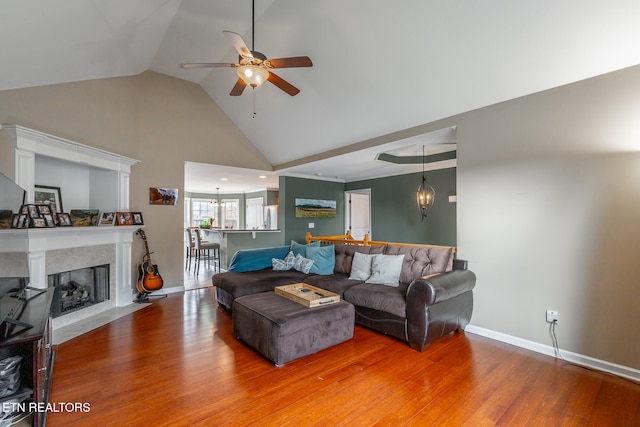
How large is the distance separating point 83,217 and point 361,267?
3.90 metres

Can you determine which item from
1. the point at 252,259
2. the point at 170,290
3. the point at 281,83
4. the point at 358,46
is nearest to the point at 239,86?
the point at 281,83

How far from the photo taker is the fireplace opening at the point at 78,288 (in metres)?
3.36

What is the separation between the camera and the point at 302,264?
4.32m

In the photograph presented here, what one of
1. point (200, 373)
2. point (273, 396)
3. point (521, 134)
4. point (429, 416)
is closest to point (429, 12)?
point (521, 134)

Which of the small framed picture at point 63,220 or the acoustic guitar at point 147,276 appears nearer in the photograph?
the small framed picture at point 63,220

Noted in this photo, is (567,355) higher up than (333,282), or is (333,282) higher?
(333,282)

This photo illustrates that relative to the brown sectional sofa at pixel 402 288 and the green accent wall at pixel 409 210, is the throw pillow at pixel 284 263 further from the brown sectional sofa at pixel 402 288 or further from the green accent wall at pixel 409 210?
the green accent wall at pixel 409 210

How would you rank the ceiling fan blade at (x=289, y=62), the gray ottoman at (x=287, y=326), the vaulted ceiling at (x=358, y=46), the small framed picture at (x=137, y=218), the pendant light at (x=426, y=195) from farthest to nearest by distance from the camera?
the pendant light at (x=426, y=195) < the small framed picture at (x=137, y=218) < the ceiling fan blade at (x=289, y=62) < the gray ottoman at (x=287, y=326) < the vaulted ceiling at (x=358, y=46)

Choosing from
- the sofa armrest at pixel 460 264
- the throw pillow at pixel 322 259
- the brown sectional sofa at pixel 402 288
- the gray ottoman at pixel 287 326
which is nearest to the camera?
the gray ottoman at pixel 287 326

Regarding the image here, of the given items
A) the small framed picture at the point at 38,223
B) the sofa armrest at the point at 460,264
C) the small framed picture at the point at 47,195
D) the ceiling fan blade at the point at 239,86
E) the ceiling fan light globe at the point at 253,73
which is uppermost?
the ceiling fan blade at the point at 239,86

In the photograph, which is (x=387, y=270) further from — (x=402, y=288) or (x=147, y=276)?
(x=147, y=276)

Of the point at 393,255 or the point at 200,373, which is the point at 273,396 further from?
the point at 393,255

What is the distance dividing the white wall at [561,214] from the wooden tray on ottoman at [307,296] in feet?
5.54

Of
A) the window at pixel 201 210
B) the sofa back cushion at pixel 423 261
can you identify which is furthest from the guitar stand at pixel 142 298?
the window at pixel 201 210
